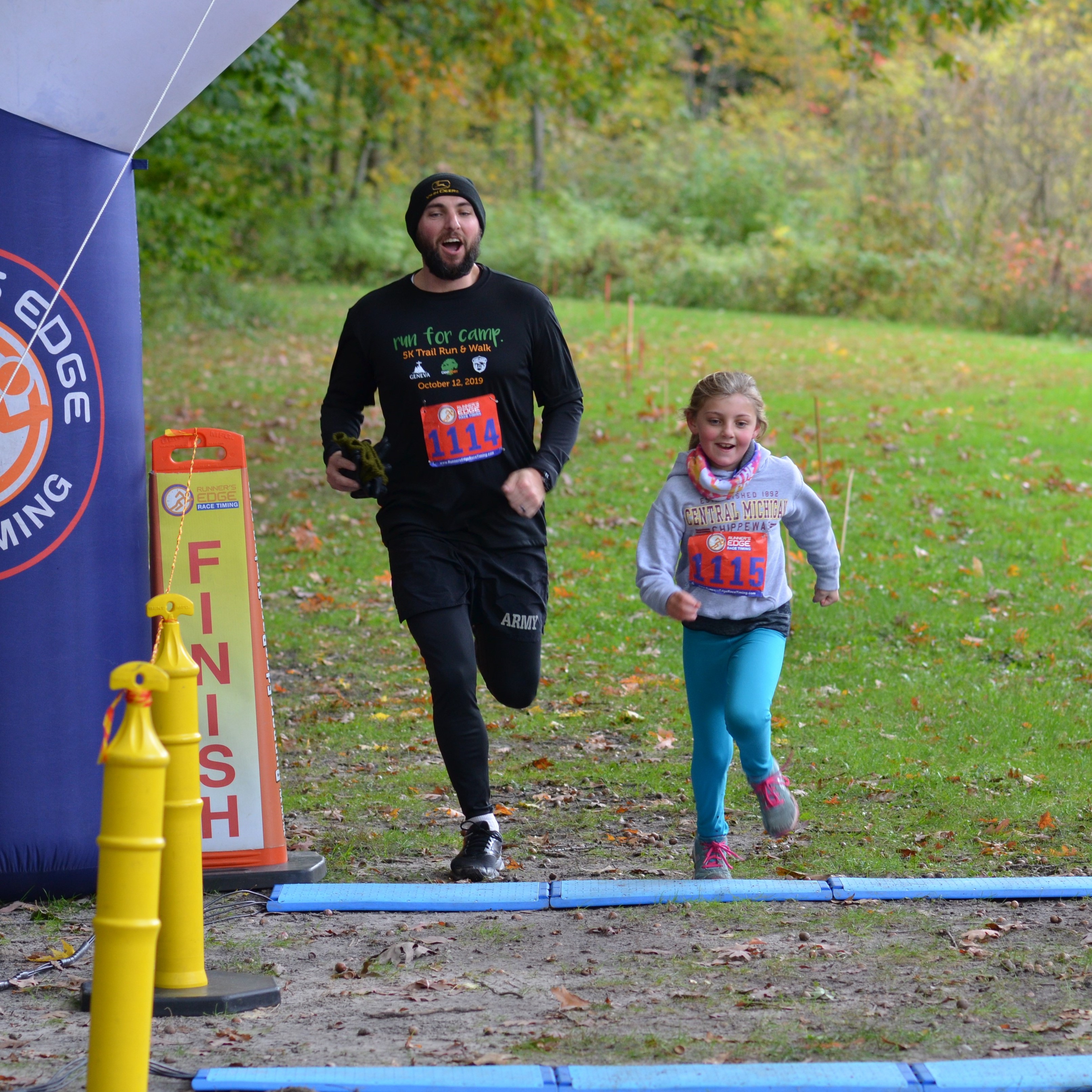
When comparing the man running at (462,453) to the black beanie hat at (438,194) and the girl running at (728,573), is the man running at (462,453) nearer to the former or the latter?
the black beanie hat at (438,194)

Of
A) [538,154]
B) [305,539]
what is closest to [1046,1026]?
[305,539]

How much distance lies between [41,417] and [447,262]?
1.48 m

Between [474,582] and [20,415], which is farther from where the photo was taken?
[474,582]

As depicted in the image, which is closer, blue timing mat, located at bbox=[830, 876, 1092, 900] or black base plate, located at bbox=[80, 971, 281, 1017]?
black base plate, located at bbox=[80, 971, 281, 1017]

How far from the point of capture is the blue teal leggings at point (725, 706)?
482 centimetres

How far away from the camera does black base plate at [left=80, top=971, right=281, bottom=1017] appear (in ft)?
12.6

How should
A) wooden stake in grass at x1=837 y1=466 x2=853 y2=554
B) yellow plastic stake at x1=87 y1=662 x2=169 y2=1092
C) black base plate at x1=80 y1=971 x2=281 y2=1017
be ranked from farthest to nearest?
wooden stake in grass at x1=837 y1=466 x2=853 y2=554, black base plate at x1=80 y1=971 x2=281 y2=1017, yellow plastic stake at x1=87 y1=662 x2=169 y2=1092

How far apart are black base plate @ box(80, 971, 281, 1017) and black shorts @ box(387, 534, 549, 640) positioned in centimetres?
153

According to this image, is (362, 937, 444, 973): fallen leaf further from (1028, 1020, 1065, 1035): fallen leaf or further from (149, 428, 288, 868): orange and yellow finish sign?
(1028, 1020, 1065, 1035): fallen leaf

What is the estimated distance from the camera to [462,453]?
511 centimetres

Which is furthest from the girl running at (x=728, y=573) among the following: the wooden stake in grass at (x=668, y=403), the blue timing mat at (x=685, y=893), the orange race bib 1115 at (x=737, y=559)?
the wooden stake in grass at (x=668, y=403)

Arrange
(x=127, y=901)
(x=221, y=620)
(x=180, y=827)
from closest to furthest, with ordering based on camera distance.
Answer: (x=127, y=901), (x=180, y=827), (x=221, y=620)

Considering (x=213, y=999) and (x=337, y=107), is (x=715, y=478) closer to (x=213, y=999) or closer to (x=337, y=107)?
(x=213, y=999)

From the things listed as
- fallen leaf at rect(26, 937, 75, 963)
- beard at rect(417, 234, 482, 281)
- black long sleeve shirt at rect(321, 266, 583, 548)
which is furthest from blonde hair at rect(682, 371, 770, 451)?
fallen leaf at rect(26, 937, 75, 963)
